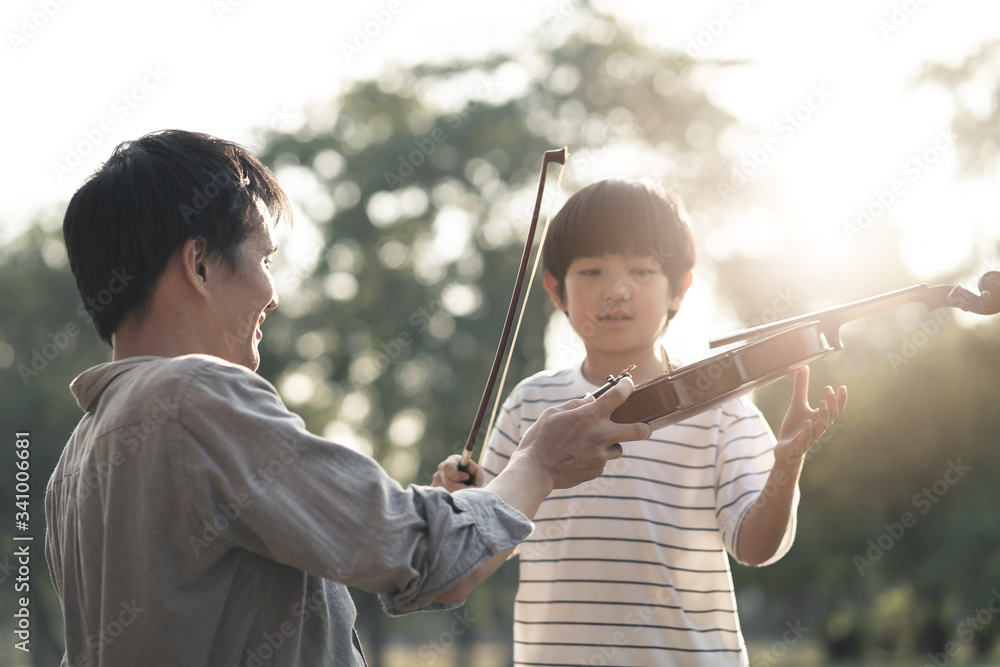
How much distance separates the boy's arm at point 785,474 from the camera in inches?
96.4

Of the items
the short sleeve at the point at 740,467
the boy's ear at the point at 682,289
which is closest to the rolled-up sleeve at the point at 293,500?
the short sleeve at the point at 740,467

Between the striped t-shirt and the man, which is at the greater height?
the man

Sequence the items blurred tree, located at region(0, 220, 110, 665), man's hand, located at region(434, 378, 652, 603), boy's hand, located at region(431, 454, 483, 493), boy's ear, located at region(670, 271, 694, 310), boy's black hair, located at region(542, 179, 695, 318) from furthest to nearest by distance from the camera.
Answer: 1. blurred tree, located at region(0, 220, 110, 665)
2. boy's ear, located at region(670, 271, 694, 310)
3. boy's black hair, located at region(542, 179, 695, 318)
4. boy's hand, located at region(431, 454, 483, 493)
5. man's hand, located at region(434, 378, 652, 603)

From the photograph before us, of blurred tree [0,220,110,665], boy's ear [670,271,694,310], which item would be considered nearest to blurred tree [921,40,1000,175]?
boy's ear [670,271,694,310]

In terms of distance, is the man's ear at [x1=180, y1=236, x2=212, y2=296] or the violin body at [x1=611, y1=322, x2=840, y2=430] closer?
the man's ear at [x1=180, y1=236, x2=212, y2=296]

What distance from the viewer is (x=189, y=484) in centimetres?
162

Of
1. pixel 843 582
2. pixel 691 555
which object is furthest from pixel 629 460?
pixel 843 582

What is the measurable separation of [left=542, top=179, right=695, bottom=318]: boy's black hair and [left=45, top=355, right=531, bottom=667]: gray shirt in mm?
1446

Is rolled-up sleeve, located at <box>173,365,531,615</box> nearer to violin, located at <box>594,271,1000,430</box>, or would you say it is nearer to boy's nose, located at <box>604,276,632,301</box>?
violin, located at <box>594,271,1000,430</box>

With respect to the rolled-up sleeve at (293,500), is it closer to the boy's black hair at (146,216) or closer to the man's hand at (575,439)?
the boy's black hair at (146,216)

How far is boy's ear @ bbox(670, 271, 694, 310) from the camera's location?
10.4 ft

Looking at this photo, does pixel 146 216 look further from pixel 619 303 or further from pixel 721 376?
pixel 619 303

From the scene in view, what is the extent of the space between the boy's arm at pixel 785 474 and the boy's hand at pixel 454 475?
31.5 inches

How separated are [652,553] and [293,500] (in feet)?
4.80
